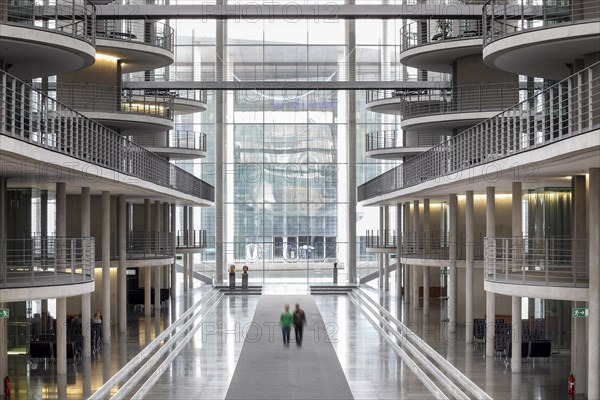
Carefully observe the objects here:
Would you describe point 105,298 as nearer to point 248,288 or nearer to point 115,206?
point 115,206

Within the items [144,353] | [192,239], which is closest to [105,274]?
[144,353]

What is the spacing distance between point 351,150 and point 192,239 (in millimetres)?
8715

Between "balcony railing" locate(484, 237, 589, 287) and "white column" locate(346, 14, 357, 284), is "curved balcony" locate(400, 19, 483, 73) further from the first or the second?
"white column" locate(346, 14, 357, 284)

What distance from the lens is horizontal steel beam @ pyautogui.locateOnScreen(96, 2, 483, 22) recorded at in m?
23.1

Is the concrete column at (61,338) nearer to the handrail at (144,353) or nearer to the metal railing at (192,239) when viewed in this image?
the handrail at (144,353)

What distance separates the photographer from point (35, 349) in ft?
67.2

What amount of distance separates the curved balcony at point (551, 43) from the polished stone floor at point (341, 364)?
609 centimetres

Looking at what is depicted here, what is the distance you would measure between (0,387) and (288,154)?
3188cm

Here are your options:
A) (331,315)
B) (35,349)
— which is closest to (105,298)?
(35,349)

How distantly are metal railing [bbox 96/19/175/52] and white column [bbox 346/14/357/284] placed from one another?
18.6 m

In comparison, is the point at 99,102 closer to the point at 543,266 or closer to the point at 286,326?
the point at 286,326

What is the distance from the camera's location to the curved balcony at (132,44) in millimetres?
26562

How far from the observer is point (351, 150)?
1857 inches

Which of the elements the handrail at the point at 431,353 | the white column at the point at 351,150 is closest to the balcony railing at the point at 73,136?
the handrail at the point at 431,353
